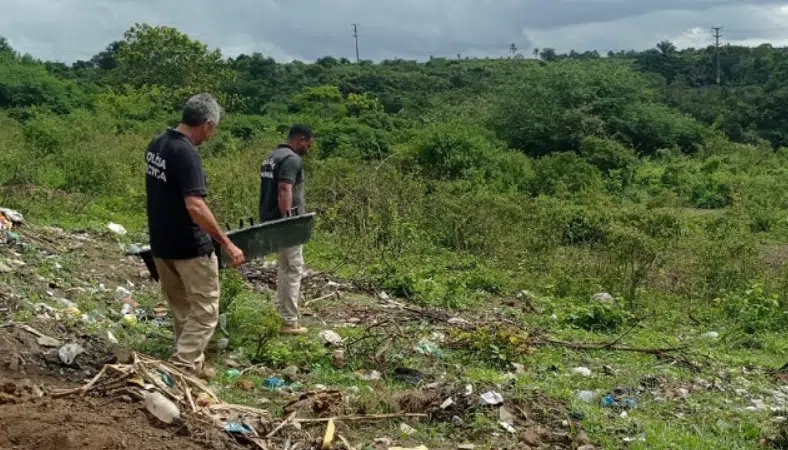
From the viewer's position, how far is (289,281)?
22.4 feet

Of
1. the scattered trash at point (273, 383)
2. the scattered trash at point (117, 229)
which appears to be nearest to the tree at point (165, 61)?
the scattered trash at point (117, 229)

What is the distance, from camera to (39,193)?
1277 cm

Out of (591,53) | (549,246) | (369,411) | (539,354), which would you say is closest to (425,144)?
(549,246)

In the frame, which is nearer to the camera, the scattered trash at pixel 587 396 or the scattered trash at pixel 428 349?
the scattered trash at pixel 587 396

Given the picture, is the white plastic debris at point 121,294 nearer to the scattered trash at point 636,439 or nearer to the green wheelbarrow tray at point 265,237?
the green wheelbarrow tray at point 265,237

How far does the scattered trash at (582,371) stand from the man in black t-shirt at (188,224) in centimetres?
293

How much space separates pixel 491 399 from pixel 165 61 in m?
35.2

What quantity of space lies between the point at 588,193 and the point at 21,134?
12360 mm

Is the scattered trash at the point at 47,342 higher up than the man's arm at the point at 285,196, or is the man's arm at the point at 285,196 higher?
the man's arm at the point at 285,196

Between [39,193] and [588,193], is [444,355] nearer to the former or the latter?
[39,193]

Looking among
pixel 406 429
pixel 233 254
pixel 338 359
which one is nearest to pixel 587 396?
pixel 406 429

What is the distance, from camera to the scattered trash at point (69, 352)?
16.4ft

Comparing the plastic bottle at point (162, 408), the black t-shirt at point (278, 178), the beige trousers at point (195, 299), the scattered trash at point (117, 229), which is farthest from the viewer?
the scattered trash at point (117, 229)

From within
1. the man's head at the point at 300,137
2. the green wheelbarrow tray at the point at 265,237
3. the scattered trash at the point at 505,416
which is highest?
the man's head at the point at 300,137
